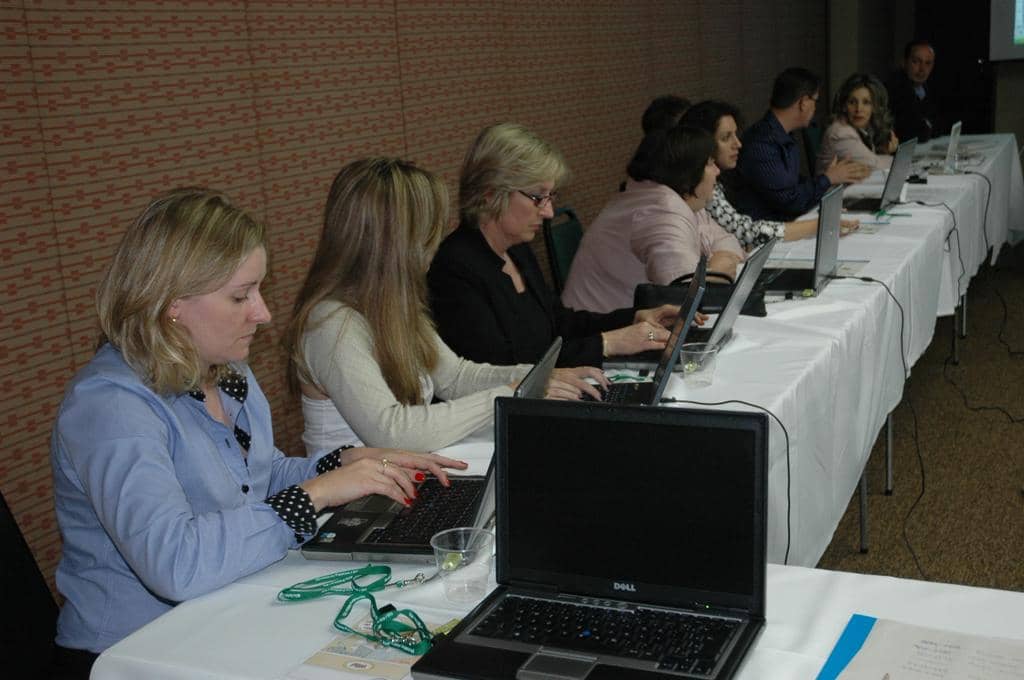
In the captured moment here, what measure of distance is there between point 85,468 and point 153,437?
10 cm

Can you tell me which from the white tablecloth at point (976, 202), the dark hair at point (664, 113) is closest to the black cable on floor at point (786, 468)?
the white tablecloth at point (976, 202)

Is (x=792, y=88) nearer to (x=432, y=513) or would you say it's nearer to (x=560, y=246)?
(x=560, y=246)

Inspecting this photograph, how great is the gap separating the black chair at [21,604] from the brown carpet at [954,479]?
205cm

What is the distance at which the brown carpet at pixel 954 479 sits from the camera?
2965 mm

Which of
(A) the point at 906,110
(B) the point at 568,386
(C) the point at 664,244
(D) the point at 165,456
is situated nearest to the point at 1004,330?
(A) the point at 906,110

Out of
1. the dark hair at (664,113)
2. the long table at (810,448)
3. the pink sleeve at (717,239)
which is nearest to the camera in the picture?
the long table at (810,448)

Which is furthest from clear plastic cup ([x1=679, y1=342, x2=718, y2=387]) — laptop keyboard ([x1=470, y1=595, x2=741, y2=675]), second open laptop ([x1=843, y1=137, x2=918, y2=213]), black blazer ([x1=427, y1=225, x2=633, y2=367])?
second open laptop ([x1=843, y1=137, x2=918, y2=213])

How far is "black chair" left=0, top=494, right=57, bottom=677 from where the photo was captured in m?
1.65

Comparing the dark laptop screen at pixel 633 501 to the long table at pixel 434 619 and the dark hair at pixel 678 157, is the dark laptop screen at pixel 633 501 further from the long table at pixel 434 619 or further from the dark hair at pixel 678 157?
the dark hair at pixel 678 157

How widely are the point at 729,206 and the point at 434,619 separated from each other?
3108 mm

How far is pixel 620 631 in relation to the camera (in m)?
1.28

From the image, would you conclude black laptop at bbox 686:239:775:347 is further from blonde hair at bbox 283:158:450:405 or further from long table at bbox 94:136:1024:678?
blonde hair at bbox 283:158:450:405

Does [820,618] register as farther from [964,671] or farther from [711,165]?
[711,165]

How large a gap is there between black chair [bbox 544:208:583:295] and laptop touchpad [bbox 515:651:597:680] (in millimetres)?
2779
